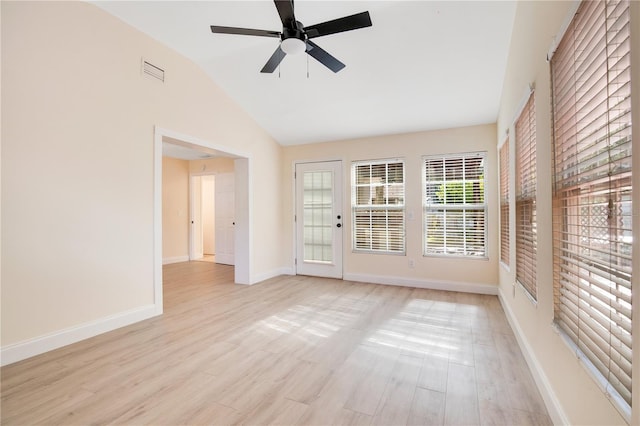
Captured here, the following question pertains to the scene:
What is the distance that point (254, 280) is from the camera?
4.89 metres

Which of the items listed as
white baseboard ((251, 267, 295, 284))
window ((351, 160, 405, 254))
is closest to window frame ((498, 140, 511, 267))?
window ((351, 160, 405, 254))

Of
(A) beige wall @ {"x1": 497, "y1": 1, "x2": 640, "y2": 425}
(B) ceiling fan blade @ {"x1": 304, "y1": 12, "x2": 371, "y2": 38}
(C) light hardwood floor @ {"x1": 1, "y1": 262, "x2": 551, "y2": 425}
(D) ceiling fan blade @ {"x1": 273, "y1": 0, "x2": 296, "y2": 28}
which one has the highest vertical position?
(D) ceiling fan blade @ {"x1": 273, "y1": 0, "x2": 296, "y2": 28}

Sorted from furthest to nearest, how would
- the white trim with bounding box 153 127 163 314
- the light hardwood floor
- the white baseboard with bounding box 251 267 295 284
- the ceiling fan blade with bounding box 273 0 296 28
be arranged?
the white baseboard with bounding box 251 267 295 284
the white trim with bounding box 153 127 163 314
the ceiling fan blade with bounding box 273 0 296 28
the light hardwood floor

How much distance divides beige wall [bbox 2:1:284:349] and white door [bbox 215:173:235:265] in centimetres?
359

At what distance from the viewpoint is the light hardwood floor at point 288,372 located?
67.9 inches

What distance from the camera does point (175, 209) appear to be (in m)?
7.27

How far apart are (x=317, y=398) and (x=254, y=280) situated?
320 centimetres

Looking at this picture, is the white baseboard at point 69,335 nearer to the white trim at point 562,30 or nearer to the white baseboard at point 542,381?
the white baseboard at point 542,381

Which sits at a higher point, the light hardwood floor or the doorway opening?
the doorway opening

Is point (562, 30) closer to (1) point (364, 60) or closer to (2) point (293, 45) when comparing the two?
(2) point (293, 45)

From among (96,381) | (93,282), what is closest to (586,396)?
(96,381)

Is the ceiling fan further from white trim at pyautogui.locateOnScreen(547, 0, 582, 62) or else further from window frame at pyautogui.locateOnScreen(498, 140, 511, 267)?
window frame at pyautogui.locateOnScreen(498, 140, 511, 267)

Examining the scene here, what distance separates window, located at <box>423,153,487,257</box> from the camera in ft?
14.2

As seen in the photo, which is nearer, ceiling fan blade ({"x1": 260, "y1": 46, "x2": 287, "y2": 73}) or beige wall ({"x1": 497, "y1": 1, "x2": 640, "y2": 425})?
beige wall ({"x1": 497, "y1": 1, "x2": 640, "y2": 425})
